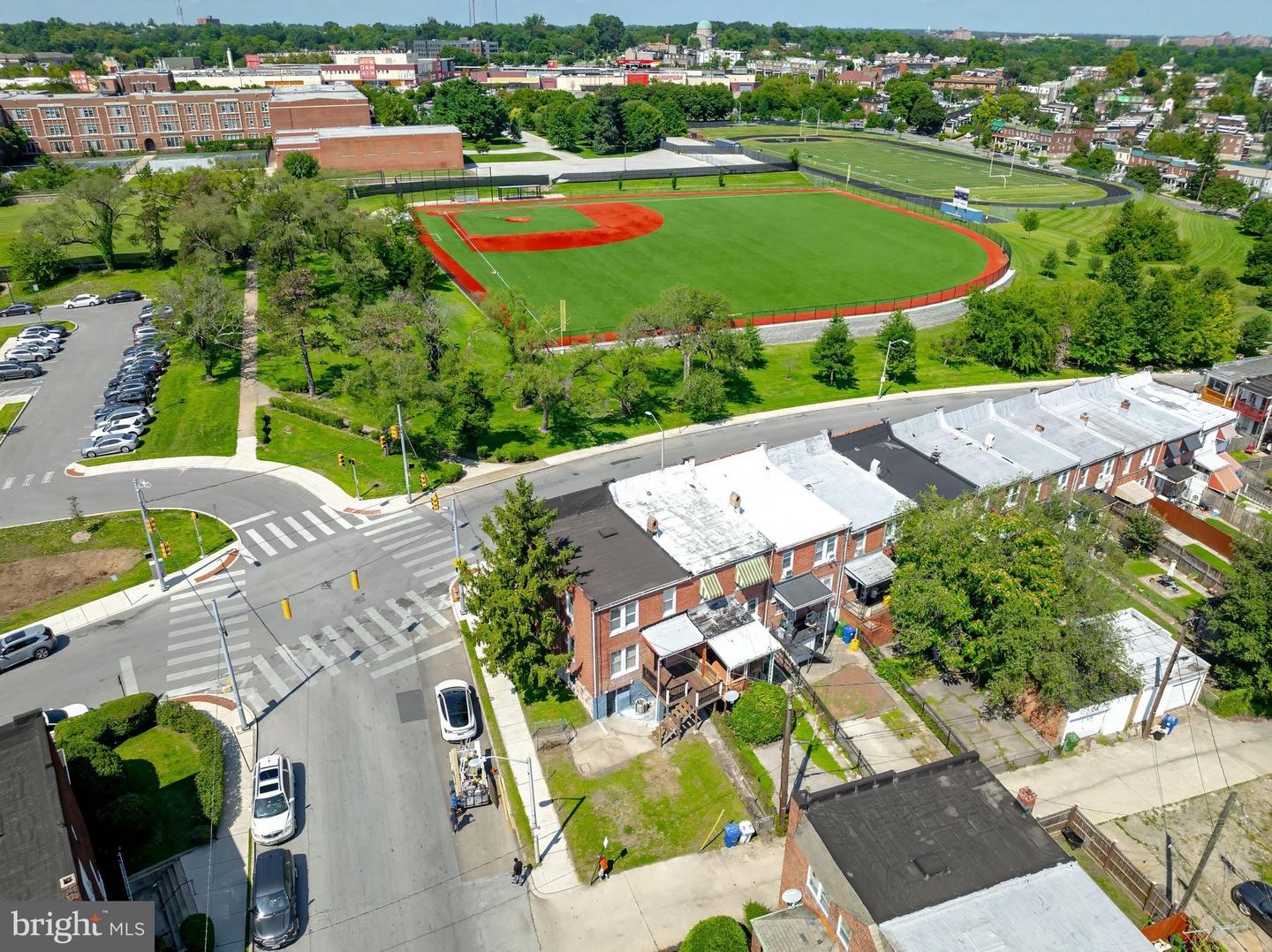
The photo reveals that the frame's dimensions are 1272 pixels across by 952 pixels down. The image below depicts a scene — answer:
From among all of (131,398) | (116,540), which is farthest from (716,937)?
(131,398)

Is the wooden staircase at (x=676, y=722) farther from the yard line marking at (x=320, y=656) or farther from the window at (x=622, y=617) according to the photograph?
the yard line marking at (x=320, y=656)

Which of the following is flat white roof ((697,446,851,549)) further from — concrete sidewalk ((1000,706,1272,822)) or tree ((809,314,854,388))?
tree ((809,314,854,388))

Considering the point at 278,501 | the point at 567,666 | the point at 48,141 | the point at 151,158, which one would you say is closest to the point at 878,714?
the point at 567,666

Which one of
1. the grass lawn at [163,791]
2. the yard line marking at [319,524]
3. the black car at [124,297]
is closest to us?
the grass lawn at [163,791]

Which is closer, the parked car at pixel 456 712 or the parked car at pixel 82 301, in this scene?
the parked car at pixel 456 712

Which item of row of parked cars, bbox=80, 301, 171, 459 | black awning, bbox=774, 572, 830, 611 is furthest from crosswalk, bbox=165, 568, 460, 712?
row of parked cars, bbox=80, 301, 171, 459

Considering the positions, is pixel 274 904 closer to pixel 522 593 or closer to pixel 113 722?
pixel 113 722

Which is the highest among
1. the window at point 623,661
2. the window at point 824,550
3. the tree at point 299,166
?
the tree at point 299,166

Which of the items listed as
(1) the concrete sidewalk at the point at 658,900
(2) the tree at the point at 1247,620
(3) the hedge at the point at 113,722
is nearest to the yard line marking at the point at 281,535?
(3) the hedge at the point at 113,722
